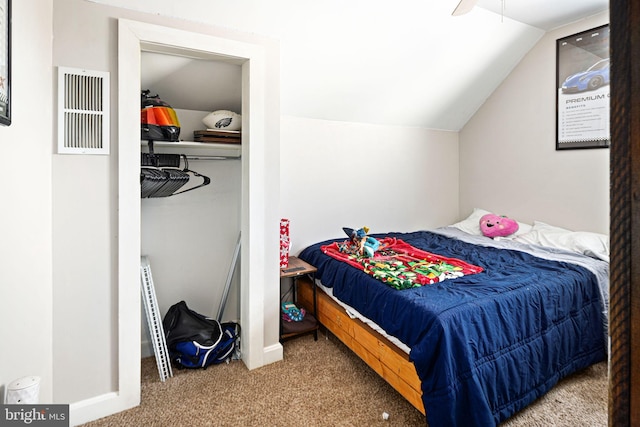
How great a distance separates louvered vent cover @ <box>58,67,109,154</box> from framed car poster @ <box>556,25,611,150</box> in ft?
12.0

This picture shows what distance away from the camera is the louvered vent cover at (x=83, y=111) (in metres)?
1.71

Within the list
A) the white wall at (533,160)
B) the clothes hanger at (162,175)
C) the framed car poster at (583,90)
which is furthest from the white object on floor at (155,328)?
the framed car poster at (583,90)

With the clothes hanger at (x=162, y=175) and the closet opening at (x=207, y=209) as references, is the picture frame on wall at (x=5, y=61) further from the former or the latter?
the clothes hanger at (x=162, y=175)

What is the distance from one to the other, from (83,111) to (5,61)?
0.58 metres

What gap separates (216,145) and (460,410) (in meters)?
2.08

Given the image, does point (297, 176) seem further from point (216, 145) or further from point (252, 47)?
point (252, 47)

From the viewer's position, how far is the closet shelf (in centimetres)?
230

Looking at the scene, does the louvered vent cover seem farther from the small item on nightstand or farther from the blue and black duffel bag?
the small item on nightstand

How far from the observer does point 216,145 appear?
232 centimetres

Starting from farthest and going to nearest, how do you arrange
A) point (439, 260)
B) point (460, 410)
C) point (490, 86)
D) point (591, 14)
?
point (490, 86)
point (591, 14)
point (439, 260)
point (460, 410)

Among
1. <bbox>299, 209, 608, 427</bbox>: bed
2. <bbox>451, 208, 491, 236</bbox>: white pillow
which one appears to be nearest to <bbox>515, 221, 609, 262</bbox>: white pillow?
<bbox>299, 209, 608, 427</bbox>: bed

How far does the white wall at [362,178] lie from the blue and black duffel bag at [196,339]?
102cm

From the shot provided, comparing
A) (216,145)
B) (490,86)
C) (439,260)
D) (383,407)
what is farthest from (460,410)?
(490,86)

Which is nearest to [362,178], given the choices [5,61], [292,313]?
[292,313]
